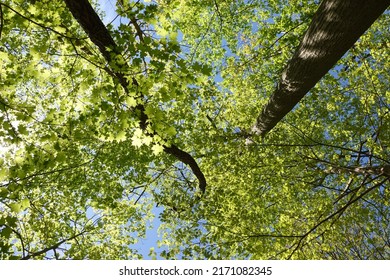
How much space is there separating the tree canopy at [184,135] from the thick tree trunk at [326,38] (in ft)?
0.13

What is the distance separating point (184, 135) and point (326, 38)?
23.2 ft

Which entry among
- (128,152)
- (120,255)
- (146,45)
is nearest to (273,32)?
(128,152)

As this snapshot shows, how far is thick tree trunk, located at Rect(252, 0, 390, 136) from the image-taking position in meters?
3.51

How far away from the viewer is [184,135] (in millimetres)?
Answer: 10742

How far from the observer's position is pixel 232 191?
8.57 m

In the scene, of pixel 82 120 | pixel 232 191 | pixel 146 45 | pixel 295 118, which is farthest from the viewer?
pixel 295 118

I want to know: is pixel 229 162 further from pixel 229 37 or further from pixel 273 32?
pixel 229 37

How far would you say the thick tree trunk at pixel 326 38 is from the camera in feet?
11.5

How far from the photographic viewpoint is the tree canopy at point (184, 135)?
3.76 m

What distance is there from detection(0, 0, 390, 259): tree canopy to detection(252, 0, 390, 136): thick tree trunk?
4cm

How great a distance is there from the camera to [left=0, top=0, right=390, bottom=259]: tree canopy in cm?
376
